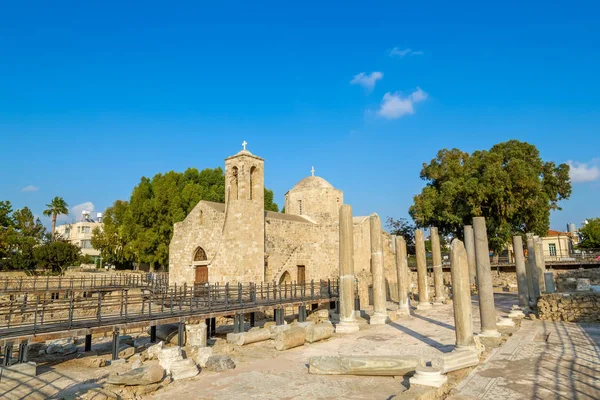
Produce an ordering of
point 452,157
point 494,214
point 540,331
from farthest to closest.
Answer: point 452,157
point 494,214
point 540,331

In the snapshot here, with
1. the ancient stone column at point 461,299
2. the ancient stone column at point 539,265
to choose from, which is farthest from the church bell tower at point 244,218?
the ancient stone column at point 461,299

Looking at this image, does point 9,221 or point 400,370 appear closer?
point 400,370

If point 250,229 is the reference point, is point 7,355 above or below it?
below

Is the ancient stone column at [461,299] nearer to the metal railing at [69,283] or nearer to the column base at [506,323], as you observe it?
the column base at [506,323]

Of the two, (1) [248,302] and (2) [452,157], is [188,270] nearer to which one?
(1) [248,302]

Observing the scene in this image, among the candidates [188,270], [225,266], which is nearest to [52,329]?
[225,266]

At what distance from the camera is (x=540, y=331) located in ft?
40.0

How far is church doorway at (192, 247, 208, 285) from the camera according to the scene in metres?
24.4

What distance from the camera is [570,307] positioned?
1409cm

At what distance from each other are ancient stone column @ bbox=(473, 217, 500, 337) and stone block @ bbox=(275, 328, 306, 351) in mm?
4954

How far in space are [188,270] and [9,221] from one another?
26.0 metres

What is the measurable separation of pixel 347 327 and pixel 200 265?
13475 millimetres

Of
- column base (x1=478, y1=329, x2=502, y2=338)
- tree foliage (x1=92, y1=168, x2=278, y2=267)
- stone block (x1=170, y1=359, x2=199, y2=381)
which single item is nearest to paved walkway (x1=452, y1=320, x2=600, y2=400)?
column base (x1=478, y1=329, x2=502, y2=338)

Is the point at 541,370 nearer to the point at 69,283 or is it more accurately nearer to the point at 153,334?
the point at 153,334
